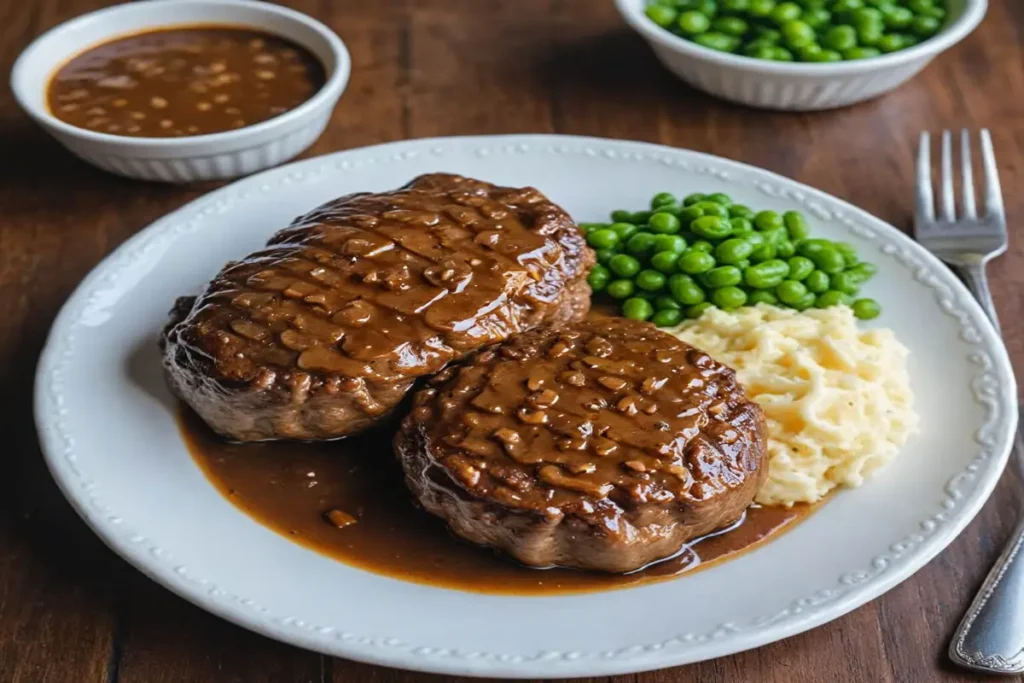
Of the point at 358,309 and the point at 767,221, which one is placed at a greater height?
the point at 358,309

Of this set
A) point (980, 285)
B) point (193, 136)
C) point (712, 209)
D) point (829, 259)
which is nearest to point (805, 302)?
point (829, 259)

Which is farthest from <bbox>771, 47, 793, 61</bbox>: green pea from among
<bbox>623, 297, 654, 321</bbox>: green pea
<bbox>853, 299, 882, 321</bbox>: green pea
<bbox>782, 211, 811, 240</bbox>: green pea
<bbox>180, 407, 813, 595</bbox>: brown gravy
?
<bbox>180, 407, 813, 595</bbox>: brown gravy

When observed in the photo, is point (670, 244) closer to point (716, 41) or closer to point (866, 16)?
point (716, 41)

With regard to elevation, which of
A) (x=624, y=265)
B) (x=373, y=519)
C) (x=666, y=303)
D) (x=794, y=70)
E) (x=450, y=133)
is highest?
(x=794, y=70)

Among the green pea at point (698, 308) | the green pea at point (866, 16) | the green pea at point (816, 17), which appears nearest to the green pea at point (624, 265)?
the green pea at point (698, 308)

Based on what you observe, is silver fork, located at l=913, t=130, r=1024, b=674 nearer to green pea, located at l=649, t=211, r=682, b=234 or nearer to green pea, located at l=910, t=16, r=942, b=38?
A: green pea, located at l=910, t=16, r=942, b=38

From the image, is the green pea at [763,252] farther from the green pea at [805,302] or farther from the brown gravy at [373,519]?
the brown gravy at [373,519]

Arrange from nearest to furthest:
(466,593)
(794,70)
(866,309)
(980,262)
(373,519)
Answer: (466,593), (373,519), (866,309), (980,262), (794,70)

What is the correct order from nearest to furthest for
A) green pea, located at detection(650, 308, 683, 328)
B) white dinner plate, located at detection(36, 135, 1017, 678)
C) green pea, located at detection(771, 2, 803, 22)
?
white dinner plate, located at detection(36, 135, 1017, 678), green pea, located at detection(650, 308, 683, 328), green pea, located at detection(771, 2, 803, 22)
